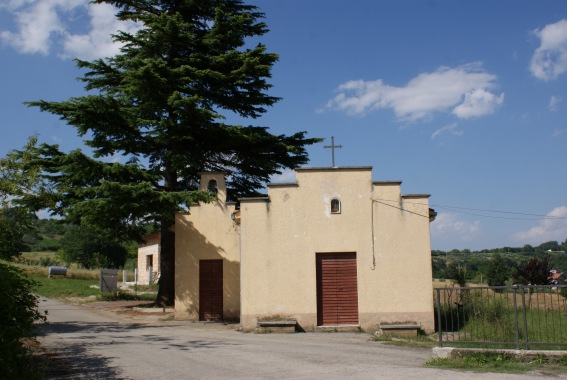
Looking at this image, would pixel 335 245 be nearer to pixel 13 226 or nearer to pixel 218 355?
pixel 218 355

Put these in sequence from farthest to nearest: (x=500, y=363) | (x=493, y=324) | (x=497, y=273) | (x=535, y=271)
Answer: (x=497, y=273), (x=535, y=271), (x=493, y=324), (x=500, y=363)

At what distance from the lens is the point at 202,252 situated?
1962cm

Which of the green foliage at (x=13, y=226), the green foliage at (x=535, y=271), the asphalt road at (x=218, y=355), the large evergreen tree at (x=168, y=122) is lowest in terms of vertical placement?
the asphalt road at (x=218, y=355)

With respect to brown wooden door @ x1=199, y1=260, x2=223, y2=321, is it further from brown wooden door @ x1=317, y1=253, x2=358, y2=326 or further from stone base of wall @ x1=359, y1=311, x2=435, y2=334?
stone base of wall @ x1=359, y1=311, x2=435, y2=334

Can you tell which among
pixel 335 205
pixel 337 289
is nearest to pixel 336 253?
pixel 337 289

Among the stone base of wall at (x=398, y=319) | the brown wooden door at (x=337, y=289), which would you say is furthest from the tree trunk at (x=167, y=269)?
the stone base of wall at (x=398, y=319)

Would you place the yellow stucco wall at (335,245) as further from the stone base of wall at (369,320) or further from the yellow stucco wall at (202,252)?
the yellow stucco wall at (202,252)

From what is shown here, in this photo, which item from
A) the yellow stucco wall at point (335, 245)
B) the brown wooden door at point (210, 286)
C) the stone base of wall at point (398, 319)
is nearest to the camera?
the stone base of wall at point (398, 319)

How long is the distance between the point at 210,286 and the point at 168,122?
22.2 feet

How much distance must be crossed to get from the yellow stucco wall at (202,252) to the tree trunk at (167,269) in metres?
2.81

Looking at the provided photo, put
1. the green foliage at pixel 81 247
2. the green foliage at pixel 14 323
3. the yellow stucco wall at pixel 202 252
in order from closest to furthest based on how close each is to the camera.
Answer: the green foliage at pixel 14 323 < the yellow stucco wall at pixel 202 252 < the green foliage at pixel 81 247

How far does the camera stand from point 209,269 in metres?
19.8

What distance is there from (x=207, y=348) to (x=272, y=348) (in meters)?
1.59

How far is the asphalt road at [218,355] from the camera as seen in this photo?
30.6ft
